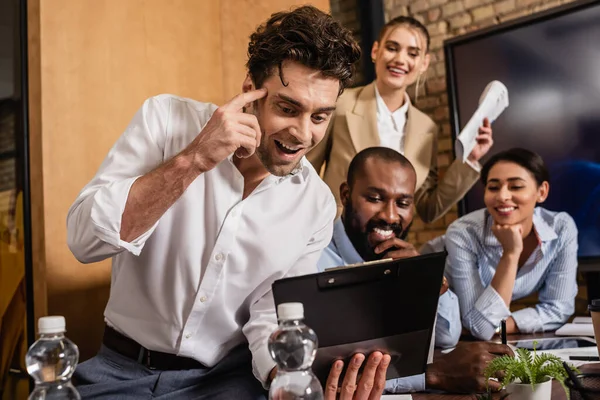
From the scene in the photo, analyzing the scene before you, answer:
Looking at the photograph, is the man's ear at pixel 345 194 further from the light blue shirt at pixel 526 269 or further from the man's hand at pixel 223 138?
the man's hand at pixel 223 138

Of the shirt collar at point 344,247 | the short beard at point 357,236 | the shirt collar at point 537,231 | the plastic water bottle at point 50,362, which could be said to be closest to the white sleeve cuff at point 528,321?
the shirt collar at point 537,231

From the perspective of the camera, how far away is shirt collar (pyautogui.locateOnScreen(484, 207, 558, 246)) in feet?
8.22

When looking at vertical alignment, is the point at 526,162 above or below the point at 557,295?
above

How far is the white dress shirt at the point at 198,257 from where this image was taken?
4.57ft

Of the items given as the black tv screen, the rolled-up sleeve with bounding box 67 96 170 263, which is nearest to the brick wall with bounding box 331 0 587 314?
the black tv screen

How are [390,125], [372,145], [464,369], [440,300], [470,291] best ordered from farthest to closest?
[390,125]
[372,145]
[470,291]
[440,300]
[464,369]

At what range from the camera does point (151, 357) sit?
1.39 m

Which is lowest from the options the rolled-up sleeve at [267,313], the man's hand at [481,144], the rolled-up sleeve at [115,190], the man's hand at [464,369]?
the man's hand at [464,369]

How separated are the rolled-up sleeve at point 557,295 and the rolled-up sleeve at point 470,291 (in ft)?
0.32

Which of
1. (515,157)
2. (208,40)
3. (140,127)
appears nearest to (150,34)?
(208,40)

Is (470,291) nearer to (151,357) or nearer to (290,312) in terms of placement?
(151,357)

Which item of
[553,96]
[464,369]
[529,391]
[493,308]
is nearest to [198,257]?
[464,369]

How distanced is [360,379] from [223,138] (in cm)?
49

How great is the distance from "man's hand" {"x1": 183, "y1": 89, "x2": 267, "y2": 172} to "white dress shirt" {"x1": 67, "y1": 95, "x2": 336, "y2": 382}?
0.77 ft
